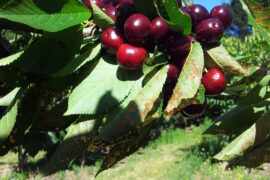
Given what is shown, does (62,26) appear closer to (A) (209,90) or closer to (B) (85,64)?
(B) (85,64)

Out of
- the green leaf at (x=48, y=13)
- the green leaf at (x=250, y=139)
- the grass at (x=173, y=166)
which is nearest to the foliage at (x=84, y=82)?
the green leaf at (x=48, y=13)

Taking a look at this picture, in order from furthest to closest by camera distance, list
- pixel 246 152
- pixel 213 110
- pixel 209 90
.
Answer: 1. pixel 213 110
2. pixel 246 152
3. pixel 209 90

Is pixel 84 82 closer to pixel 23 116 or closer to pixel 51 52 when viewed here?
pixel 51 52

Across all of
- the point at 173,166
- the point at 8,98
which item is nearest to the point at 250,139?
the point at 8,98

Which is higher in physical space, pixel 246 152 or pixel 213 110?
pixel 246 152

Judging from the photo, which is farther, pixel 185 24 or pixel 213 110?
pixel 213 110

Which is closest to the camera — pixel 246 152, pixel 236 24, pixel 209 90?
pixel 209 90

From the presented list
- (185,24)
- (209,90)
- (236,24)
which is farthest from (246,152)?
(236,24)
